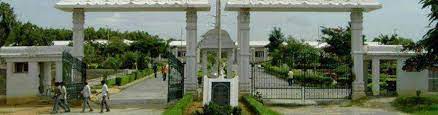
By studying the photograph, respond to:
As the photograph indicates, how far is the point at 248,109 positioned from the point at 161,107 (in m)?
3.90

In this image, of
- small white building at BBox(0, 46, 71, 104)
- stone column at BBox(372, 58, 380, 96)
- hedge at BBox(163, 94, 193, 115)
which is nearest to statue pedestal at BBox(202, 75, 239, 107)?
hedge at BBox(163, 94, 193, 115)

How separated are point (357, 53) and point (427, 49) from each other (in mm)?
2698

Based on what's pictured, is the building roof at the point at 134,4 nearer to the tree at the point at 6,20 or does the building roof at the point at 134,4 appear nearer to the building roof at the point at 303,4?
the building roof at the point at 303,4

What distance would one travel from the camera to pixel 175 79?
78.3 ft

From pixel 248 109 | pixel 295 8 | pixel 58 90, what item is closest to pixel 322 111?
pixel 248 109

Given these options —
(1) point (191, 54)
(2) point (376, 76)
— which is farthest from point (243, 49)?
(2) point (376, 76)

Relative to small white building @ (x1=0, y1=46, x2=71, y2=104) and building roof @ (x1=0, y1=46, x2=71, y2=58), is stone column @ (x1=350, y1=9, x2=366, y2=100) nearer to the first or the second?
building roof @ (x1=0, y1=46, x2=71, y2=58)

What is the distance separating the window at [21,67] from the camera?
25656mm

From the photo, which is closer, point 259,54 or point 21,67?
point 21,67

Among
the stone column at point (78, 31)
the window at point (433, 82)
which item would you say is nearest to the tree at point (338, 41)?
the window at point (433, 82)

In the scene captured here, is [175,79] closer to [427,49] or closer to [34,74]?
[34,74]

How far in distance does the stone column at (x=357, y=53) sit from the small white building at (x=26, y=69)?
11896mm

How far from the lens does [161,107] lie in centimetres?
2236

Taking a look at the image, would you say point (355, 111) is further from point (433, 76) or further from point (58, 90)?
point (58, 90)
